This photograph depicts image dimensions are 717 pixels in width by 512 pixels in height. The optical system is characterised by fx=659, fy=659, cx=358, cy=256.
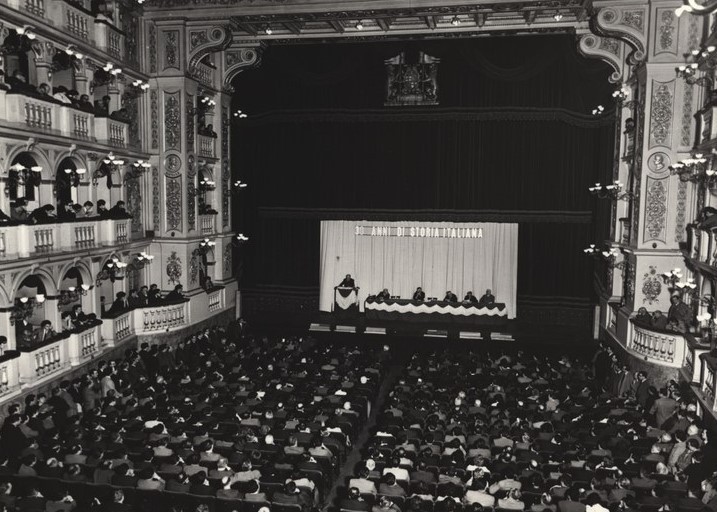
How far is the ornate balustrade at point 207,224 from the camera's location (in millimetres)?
25156

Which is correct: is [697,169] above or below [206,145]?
below

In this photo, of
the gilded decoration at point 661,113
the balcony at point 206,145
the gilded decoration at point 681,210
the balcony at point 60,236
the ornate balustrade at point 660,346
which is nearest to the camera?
the balcony at point 60,236

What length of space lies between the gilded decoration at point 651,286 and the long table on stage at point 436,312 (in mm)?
7127

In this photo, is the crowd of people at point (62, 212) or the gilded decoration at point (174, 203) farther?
the gilded decoration at point (174, 203)

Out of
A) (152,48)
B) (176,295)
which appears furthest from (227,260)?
(152,48)

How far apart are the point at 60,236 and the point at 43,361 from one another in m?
3.58

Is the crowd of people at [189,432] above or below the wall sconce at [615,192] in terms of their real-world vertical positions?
below

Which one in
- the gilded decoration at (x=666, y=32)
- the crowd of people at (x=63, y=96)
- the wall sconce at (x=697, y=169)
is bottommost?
the wall sconce at (x=697, y=169)

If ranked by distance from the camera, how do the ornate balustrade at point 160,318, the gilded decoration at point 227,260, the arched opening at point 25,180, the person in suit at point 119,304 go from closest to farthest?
the arched opening at point 25,180 < the person in suit at point 119,304 < the ornate balustrade at point 160,318 < the gilded decoration at point 227,260

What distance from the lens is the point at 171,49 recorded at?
2320 cm

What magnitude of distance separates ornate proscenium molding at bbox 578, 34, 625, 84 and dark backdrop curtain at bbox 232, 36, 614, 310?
2025 mm

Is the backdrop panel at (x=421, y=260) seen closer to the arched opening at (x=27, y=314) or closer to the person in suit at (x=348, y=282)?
the person in suit at (x=348, y=282)

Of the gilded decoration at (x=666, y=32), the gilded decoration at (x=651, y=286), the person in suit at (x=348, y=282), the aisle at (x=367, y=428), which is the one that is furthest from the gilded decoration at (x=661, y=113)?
the person in suit at (x=348, y=282)

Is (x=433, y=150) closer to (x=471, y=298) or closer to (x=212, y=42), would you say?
(x=471, y=298)
